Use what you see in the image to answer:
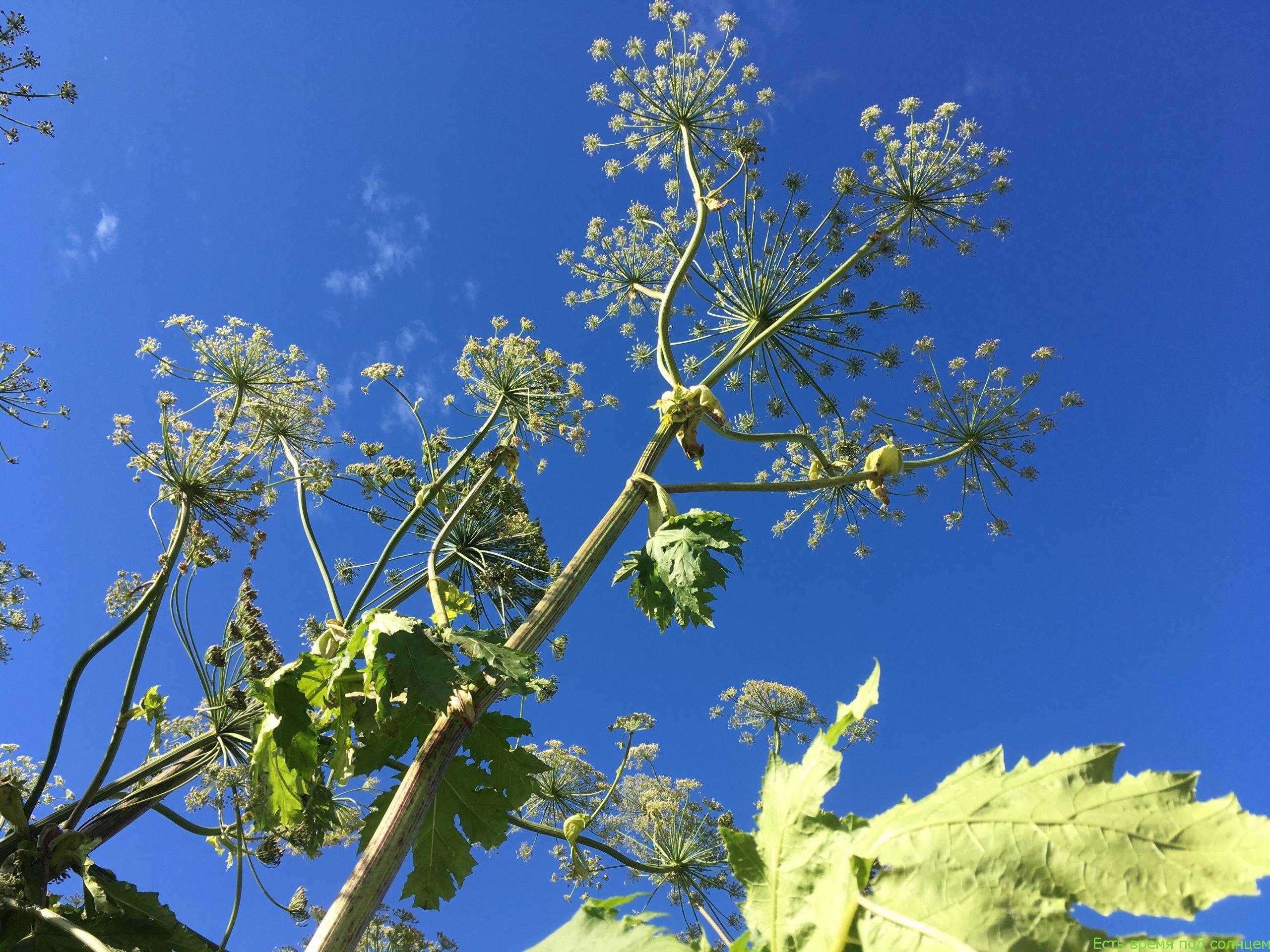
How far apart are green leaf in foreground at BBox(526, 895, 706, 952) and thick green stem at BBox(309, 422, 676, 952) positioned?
1.93 metres

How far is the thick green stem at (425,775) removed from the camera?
2.63m

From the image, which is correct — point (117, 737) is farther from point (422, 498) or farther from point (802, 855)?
point (802, 855)

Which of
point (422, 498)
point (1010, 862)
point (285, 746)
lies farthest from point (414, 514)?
point (1010, 862)

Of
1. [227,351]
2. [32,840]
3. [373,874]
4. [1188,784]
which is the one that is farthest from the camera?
[227,351]

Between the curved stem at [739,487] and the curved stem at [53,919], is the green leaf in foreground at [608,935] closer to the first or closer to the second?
the curved stem at [53,919]

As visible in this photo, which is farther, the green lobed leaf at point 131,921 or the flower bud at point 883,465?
the flower bud at point 883,465

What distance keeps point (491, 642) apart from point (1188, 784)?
283 cm

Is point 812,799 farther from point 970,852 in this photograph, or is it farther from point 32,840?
point 32,840

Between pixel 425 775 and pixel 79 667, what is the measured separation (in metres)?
3.40

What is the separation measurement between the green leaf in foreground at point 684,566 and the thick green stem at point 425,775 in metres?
0.27

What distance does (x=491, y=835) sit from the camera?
3.74 meters

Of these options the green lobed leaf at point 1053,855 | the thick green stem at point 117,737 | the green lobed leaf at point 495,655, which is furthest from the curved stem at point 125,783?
the green lobed leaf at point 1053,855

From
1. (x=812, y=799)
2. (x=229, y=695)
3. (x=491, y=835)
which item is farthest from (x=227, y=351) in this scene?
(x=812, y=799)

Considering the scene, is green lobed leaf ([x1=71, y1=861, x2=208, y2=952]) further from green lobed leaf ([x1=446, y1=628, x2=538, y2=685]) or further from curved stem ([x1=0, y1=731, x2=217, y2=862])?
green lobed leaf ([x1=446, y1=628, x2=538, y2=685])
